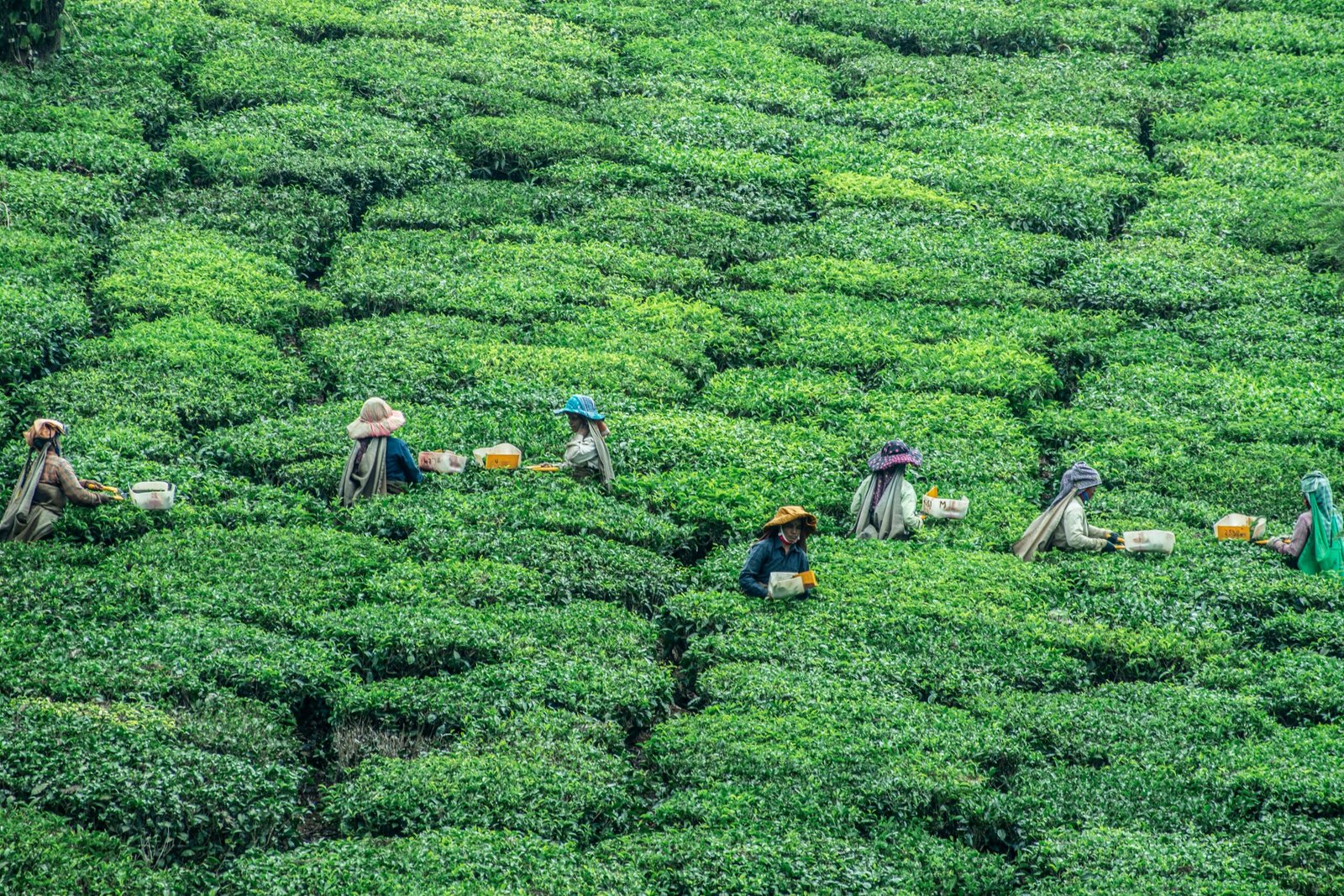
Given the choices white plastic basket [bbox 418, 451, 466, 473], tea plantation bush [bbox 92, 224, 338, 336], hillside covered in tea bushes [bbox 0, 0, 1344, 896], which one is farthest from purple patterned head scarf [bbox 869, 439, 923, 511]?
tea plantation bush [bbox 92, 224, 338, 336]

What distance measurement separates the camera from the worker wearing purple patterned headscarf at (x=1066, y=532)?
1764cm

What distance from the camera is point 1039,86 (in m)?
34.1

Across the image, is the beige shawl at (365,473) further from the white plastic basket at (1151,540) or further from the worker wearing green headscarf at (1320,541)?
the worker wearing green headscarf at (1320,541)

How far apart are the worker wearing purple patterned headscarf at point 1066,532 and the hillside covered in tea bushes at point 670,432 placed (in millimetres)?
407

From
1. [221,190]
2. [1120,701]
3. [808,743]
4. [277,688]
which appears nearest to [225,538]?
[277,688]

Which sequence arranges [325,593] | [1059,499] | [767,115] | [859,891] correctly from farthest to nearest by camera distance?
[767,115]
[1059,499]
[325,593]
[859,891]

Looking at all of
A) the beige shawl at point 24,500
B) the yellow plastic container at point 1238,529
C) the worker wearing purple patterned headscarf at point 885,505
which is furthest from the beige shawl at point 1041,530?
the beige shawl at point 24,500

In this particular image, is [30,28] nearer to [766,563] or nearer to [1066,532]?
[766,563]

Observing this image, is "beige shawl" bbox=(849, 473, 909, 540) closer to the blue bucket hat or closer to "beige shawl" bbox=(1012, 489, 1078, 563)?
"beige shawl" bbox=(1012, 489, 1078, 563)

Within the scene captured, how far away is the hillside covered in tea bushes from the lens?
13.1 m

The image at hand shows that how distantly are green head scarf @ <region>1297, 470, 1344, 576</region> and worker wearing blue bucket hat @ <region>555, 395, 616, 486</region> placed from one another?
763 cm

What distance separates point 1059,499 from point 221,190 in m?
16.2

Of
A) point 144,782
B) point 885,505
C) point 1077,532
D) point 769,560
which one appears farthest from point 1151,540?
point 144,782

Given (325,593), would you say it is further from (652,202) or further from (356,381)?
(652,202)
